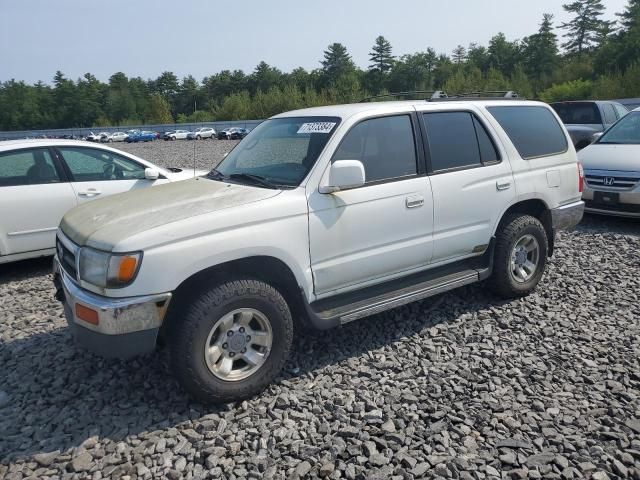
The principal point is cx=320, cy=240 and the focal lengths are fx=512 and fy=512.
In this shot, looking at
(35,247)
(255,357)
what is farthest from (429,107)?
(35,247)

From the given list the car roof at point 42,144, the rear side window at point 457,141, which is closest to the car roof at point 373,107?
the rear side window at point 457,141

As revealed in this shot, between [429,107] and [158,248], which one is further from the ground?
[429,107]

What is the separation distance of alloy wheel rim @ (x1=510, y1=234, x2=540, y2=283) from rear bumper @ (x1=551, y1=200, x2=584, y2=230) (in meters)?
0.35

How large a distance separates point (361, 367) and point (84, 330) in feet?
6.33

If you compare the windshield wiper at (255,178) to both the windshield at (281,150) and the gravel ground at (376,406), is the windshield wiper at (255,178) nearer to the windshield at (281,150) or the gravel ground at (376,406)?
the windshield at (281,150)

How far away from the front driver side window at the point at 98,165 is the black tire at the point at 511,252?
4.55 metres

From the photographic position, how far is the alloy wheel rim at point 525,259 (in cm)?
491

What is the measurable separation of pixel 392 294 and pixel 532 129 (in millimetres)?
2392

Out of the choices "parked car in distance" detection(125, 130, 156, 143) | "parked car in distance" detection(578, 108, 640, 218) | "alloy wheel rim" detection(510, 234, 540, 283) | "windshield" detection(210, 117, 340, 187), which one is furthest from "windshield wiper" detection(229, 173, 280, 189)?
"parked car in distance" detection(125, 130, 156, 143)

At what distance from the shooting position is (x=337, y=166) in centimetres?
346

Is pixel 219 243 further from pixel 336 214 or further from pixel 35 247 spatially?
pixel 35 247

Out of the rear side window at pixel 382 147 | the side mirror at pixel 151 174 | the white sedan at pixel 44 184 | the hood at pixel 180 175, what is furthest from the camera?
the hood at pixel 180 175

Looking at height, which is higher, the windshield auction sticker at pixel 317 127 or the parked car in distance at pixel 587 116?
the windshield auction sticker at pixel 317 127

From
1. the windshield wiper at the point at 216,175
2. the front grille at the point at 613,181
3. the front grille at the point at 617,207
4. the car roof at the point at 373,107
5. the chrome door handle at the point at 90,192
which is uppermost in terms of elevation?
the car roof at the point at 373,107
